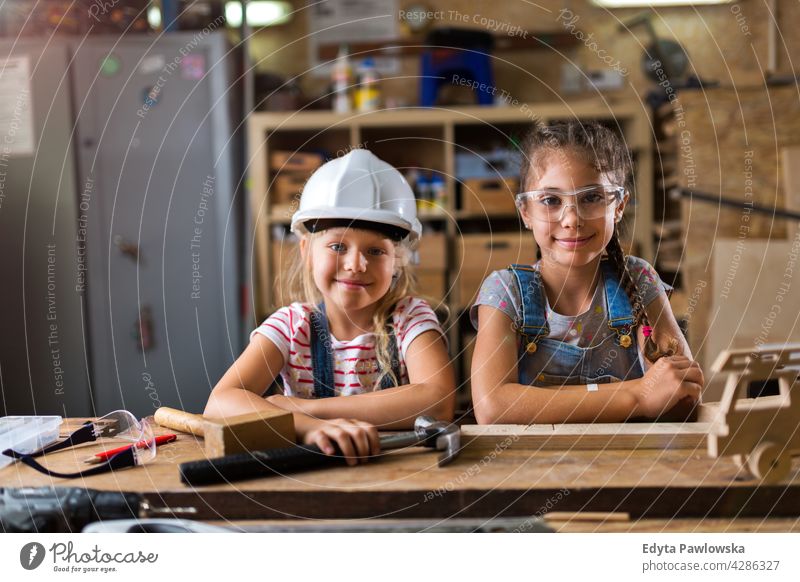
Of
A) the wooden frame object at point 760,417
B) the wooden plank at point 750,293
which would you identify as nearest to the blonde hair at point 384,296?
the wooden frame object at point 760,417

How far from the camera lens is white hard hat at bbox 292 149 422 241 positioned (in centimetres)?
80

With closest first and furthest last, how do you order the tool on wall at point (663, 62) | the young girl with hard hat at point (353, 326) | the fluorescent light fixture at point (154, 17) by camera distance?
1. the young girl with hard hat at point (353, 326)
2. the fluorescent light fixture at point (154, 17)
3. the tool on wall at point (663, 62)

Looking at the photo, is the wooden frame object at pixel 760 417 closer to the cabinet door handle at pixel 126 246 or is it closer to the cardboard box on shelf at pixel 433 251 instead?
the cardboard box on shelf at pixel 433 251

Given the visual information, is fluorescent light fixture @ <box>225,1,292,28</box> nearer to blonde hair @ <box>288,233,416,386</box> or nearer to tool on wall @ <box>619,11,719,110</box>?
tool on wall @ <box>619,11,719,110</box>

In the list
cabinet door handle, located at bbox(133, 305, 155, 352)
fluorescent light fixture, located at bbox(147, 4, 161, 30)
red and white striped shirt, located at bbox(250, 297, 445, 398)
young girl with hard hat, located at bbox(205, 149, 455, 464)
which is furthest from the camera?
fluorescent light fixture, located at bbox(147, 4, 161, 30)

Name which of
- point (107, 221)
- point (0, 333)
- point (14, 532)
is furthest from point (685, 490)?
point (107, 221)

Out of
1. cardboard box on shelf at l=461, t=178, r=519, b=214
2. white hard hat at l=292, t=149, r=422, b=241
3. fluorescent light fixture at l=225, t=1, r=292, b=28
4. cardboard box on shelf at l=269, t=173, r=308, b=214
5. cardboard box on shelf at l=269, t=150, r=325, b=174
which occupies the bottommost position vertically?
white hard hat at l=292, t=149, r=422, b=241

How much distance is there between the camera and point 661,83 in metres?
2.05

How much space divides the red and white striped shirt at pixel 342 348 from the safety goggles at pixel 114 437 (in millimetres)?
204

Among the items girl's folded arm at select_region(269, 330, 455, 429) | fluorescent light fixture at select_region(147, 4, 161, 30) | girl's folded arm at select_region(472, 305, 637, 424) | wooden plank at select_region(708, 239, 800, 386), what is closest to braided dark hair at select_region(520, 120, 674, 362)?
girl's folded arm at select_region(472, 305, 637, 424)

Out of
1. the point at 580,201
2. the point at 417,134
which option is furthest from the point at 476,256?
the point at 580,201

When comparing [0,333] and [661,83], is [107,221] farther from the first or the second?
[661,83]

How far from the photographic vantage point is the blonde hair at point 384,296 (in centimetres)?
88

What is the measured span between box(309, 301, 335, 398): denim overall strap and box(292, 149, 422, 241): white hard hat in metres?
0.12
